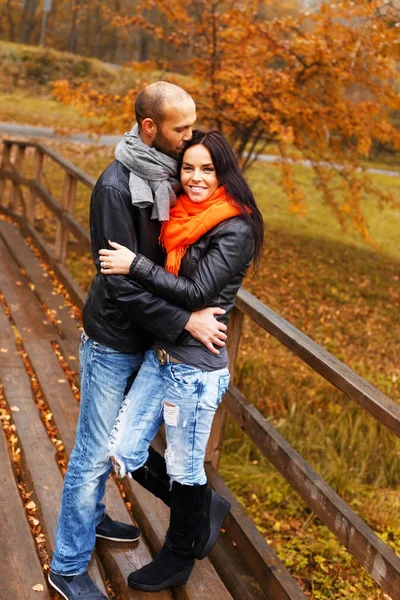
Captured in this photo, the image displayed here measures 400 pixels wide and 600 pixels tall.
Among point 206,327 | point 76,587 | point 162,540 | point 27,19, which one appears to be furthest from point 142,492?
point 27,19

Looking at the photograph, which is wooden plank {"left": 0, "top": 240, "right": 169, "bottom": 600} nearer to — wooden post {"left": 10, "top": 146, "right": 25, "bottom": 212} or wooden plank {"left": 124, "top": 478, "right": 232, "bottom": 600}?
wooden plank {"left": 124, "top": 478, "right": 232, "bottom": 600}

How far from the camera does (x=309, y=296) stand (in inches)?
416

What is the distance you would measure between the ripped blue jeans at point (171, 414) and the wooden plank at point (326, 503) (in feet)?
1.60

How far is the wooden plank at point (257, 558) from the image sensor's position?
302cm

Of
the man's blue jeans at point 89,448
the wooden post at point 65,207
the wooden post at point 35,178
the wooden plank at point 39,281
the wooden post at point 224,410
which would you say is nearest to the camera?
the man's blue jeans at point 89,448

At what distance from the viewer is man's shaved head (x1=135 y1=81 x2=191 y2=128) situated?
2316 mm

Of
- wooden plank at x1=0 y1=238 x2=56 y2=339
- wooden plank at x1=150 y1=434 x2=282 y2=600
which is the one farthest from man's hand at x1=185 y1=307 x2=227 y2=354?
wooden plank at x1=0 y1=238 x2=56 y2=339

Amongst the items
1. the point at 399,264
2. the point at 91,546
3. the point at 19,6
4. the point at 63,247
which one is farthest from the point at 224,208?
the point at 19,6

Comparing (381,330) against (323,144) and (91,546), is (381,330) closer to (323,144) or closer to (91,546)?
(323,144)

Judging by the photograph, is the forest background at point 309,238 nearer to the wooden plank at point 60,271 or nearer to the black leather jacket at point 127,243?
the wooden plank at point 60,271

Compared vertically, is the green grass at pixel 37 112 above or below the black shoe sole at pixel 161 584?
below

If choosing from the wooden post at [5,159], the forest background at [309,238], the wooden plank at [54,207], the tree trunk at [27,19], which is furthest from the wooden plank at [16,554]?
the tree trunk at [27,19]

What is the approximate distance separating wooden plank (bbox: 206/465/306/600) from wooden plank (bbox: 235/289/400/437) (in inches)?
35.7

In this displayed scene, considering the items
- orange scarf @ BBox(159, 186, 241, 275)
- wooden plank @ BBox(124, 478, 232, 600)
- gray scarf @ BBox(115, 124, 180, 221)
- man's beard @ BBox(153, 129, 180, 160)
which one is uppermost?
man's beard @ BBox(153, 129, 180, 160)
